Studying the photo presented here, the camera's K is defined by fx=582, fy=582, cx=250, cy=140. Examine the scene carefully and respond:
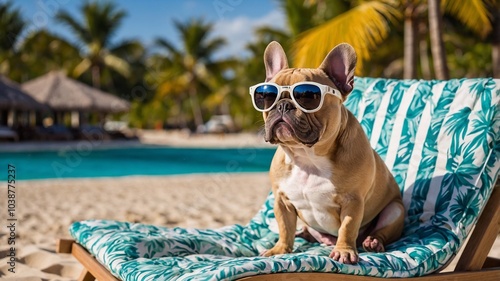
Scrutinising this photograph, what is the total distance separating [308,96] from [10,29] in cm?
3188

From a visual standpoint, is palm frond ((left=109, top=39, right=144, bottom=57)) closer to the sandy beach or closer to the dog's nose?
the sandy beach

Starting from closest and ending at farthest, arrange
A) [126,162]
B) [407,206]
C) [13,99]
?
[407,206], [126,162], [13,99]

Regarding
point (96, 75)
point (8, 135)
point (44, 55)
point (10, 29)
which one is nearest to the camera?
point (8, 135)

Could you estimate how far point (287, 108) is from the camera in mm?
2123

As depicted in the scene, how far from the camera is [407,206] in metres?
2.78

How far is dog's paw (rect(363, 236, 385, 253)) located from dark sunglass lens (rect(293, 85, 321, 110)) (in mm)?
678

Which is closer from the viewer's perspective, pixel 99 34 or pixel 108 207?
pixel 108 207

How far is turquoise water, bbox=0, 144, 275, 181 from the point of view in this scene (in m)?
15.9

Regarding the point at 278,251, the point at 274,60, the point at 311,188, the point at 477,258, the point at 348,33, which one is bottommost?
the point at 278,251

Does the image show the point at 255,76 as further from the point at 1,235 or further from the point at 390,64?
the point at 1,235

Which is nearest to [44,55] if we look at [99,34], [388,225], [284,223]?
[99,34]

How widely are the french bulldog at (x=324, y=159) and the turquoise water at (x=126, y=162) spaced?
1239 centimetres

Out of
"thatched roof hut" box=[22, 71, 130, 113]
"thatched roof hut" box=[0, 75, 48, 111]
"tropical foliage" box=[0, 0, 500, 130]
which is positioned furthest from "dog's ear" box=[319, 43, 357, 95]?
"thatched roof hut" box=[22, 71, 130, 113]

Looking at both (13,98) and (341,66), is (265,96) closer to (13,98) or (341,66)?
(341,66)
